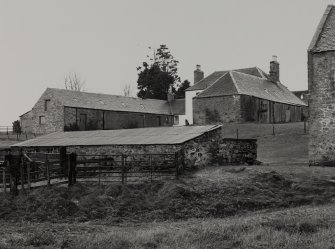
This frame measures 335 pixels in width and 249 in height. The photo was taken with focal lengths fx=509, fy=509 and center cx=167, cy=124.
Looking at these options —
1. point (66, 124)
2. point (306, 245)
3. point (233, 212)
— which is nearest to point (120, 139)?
point (233, 212)

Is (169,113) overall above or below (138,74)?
below

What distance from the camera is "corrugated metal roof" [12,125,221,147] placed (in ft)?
86.8

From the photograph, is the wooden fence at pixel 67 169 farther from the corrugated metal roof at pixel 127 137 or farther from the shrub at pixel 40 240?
the shrub at pixel 40 240

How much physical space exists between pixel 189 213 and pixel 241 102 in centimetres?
3619

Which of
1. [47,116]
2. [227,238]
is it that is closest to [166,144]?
[227,238]

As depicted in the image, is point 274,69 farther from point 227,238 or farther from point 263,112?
point 227,238

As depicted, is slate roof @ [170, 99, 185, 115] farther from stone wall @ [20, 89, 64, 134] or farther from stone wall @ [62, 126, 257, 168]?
stone wall @ [62, 126, 257, 168]

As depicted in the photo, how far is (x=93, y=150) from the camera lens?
2806 centimetres

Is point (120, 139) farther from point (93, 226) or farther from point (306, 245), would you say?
point (306, 245)

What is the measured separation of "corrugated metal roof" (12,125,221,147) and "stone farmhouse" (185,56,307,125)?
24.2m

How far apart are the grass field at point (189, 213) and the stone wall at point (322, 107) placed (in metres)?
3.79

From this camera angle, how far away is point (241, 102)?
53.3 m

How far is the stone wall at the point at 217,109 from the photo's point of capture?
2109 inches

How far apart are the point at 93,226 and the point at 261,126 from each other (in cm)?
3526
